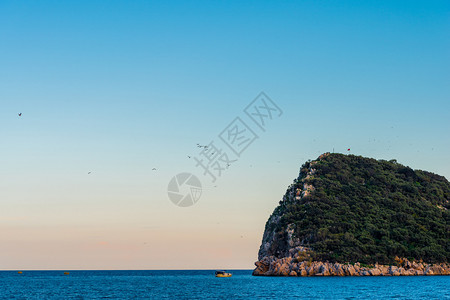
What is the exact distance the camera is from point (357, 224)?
422 ft

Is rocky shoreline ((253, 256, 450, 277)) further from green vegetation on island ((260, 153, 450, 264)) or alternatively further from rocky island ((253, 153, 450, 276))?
green vegetation on island ((260, 153, 450, 264))

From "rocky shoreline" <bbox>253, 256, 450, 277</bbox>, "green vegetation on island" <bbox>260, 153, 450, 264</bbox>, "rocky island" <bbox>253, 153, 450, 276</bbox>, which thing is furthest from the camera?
"green vegetation on island" <bbox>260, 153, 450, 264</bbox>

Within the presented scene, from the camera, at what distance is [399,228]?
126m

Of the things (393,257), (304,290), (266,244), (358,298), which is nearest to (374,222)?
(393,257)

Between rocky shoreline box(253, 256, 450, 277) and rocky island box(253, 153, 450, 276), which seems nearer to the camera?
rocky shoreline box(253, 256, 450, 277)

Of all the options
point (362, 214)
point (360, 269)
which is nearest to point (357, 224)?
point (362, 214)

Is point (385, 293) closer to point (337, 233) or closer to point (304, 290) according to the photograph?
point (304, 290)

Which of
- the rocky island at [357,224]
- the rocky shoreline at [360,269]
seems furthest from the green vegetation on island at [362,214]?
the rocky shoreline at [360,269]

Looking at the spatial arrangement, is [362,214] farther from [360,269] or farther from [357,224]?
[360,269]

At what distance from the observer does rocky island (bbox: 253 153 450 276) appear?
115 m

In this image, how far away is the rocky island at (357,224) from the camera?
377 feet

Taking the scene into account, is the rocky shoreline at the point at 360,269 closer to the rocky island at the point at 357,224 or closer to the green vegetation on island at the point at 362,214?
the rocky island at the point at 357,224

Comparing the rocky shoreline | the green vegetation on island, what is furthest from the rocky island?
the green vegetation on island

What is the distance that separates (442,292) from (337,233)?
169 ft
